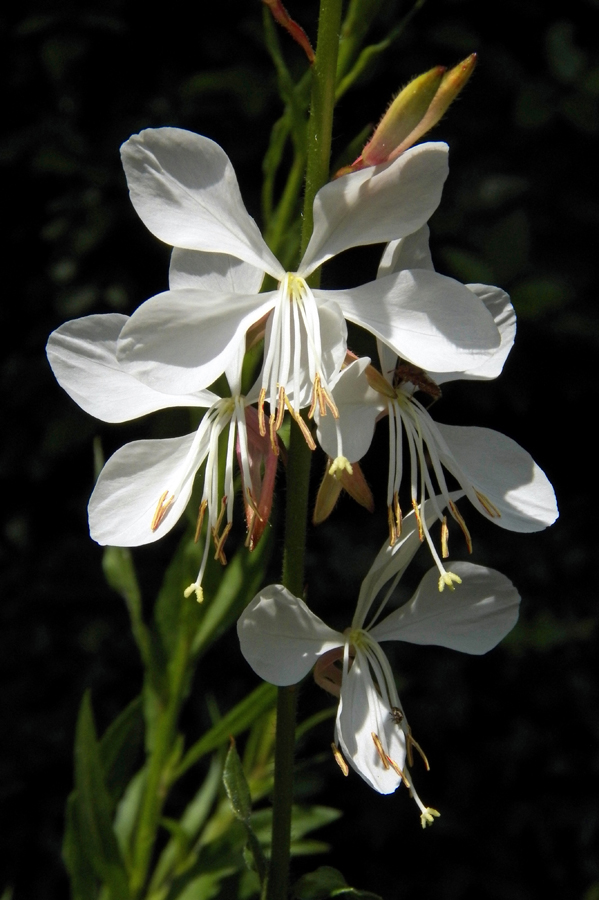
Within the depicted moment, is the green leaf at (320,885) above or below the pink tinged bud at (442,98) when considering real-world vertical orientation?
below

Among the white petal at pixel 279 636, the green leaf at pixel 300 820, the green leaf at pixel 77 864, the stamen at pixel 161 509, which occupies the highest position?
the stamen at pixel 161 509

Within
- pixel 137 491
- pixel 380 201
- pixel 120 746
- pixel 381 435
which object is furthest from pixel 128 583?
pixel 381 435

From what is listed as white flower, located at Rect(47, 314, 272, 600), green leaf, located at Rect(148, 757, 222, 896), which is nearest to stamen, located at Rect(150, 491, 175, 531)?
white flower, located at Rect(47, 314, 272, 600)

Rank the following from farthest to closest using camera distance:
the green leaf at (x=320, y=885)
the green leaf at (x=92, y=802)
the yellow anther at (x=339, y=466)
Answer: the green leaf at (x=92, y=802)
the green leaf at (x=320, y=885)
the yellow anther at (x=339, y=466)

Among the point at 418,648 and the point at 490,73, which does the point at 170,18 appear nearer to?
the point at 490,73

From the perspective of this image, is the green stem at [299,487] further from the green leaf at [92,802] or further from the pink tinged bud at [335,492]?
the green leaf at [92,802]

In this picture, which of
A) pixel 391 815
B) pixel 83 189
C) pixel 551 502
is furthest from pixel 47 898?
pixel 551 502

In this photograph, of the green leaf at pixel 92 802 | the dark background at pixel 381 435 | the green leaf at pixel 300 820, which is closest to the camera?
the green leaf at pixel 92 802

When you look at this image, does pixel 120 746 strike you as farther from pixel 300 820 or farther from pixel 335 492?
pixel 335 492

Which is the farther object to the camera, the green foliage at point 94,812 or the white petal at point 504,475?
the green foliage at point 94,812

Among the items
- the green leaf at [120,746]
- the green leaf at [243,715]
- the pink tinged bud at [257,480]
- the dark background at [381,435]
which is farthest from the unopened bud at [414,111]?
the dark background at [381,435]
